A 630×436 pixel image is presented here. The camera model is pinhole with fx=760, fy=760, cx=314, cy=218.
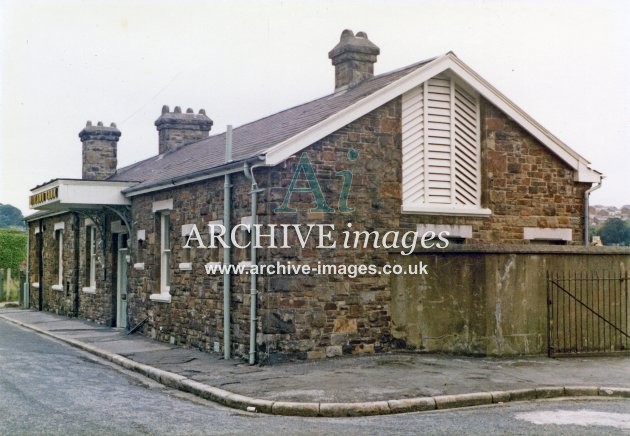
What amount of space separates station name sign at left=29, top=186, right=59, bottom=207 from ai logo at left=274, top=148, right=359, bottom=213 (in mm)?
8668

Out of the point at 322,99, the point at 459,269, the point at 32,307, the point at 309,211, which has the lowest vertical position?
the point at 32,307

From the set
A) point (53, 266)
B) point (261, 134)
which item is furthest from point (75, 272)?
point (261, 134)

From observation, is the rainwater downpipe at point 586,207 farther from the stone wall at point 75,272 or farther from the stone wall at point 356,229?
the stone wall at point 75,272

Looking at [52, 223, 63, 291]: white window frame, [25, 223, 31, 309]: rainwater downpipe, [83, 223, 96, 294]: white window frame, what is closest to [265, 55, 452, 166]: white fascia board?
[83, 223, 96, 294]: white window frame

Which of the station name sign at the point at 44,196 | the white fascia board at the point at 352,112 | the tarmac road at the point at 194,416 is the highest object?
the white fascia board at the point at 352,112

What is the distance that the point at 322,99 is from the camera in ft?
59.3

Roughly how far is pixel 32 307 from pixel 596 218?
46881mm

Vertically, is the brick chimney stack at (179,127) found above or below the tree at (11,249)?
above

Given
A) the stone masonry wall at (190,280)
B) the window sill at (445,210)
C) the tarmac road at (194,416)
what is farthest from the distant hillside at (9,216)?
the tarmac road at (194,416)

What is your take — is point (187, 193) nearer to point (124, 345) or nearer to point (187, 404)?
point (124, 345)

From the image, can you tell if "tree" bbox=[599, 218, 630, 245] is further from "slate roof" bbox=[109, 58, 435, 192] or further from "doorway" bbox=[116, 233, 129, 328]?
"doorway" bbox=[116, 233, 129, 328]

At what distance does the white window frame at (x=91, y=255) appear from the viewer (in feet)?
78.3

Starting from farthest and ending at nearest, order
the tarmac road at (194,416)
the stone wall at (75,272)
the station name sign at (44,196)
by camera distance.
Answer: the stone wall at (75,272) < the station name sign at (44,196) < the tarmac road at (194,416)

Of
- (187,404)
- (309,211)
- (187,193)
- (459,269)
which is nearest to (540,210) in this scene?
(459,269)
